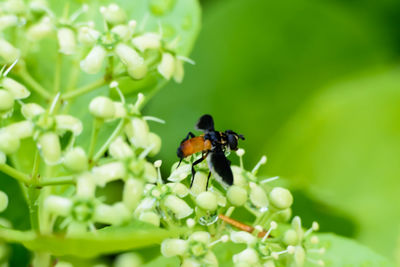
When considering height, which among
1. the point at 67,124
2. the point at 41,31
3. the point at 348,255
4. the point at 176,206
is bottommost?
the point at 348,255

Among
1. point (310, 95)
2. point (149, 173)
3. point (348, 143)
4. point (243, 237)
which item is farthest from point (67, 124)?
point (310, 95)

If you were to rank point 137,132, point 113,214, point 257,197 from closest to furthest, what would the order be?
point 113,214, point 137,132, point 257,197

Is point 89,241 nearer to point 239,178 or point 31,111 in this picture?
point 31,111

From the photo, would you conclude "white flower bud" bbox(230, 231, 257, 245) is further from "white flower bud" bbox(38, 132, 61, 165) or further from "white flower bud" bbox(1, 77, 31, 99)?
"white flower bud" bbox(1, 77, 31, 99)

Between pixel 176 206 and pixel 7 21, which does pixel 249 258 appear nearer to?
pixel 176 206

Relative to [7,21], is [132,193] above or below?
below

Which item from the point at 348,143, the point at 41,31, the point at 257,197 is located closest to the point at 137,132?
the point at 257,197

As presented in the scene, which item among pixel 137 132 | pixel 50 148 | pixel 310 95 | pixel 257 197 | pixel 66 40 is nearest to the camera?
pixel 50 148

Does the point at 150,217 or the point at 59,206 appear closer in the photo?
the point at 59,206
